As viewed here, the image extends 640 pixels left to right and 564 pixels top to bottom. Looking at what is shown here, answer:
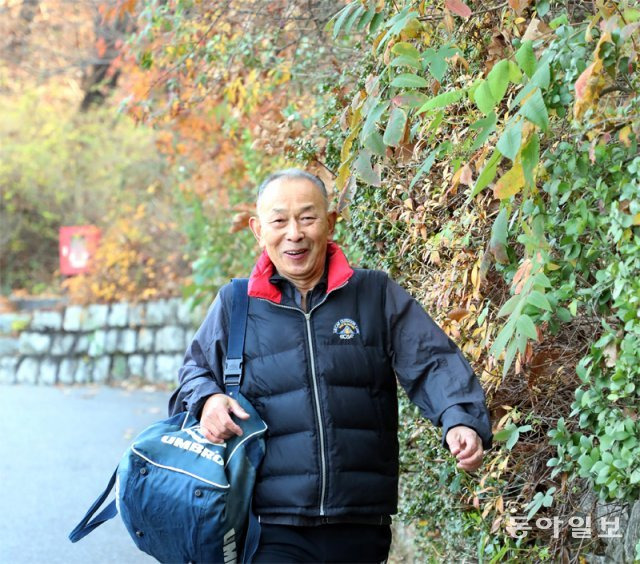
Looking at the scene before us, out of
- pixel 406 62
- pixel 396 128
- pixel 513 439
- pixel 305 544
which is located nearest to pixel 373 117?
pixel 396 128

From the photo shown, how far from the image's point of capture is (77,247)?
14938mm

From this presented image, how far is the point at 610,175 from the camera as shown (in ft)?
9.86

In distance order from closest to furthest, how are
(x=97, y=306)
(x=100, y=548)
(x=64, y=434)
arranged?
(x=100, y=548) → (x=64, y=434) → (x=97, y=306)

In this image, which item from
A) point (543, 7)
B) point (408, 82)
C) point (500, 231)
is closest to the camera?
point (500, 231)

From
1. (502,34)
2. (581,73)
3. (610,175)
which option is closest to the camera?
(581,73)

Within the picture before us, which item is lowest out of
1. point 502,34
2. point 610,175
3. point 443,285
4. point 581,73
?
point 443,285

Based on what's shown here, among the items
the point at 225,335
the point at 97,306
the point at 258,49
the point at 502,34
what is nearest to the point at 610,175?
the point at 502,34

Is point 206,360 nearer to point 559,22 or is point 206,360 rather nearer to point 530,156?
point 530,156

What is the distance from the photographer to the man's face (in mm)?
3305

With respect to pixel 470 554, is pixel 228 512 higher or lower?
higher

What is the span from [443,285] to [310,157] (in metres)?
1.57

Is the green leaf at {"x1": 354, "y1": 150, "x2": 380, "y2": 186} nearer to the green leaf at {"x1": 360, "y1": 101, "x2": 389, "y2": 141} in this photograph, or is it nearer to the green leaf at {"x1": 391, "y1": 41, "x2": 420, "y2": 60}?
the green leaf at {"x1": 360, "y1": 101, "x2": 389, "y2": 141}

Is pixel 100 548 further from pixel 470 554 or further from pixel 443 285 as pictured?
pixel 443 285

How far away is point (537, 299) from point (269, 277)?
0.90m
